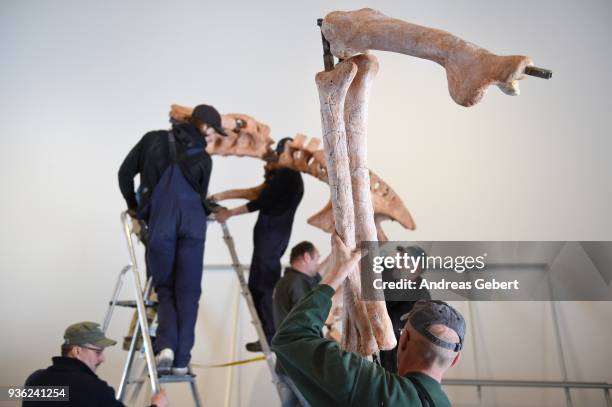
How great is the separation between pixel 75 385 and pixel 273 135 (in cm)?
300

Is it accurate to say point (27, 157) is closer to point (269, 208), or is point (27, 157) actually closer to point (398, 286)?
point (269, 208)

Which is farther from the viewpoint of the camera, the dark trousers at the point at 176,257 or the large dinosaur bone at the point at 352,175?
the dark trousers at the point at 176,257

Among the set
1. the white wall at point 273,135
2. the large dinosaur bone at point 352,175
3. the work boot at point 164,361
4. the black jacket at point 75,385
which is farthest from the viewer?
the white wall at point 273,135

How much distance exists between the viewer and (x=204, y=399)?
14.9 ft

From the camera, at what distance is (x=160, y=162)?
122 inches

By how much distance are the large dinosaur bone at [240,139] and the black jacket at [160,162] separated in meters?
0.34

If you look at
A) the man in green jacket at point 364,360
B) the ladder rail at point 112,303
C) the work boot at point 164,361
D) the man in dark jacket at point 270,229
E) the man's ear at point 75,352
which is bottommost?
the man in green jacket at point 364,360

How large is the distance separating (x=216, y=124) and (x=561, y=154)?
291 centimetres

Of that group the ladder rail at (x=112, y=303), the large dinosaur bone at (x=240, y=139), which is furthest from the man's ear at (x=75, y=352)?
the large dinosaur bone at (x=240, y=139)

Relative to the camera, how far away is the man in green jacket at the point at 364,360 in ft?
4.22

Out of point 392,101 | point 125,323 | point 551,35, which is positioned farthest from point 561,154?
point 125,323

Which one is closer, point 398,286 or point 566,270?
point 398,286

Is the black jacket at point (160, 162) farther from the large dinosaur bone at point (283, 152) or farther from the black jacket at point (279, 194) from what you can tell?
the black jacket at point (279, 194)

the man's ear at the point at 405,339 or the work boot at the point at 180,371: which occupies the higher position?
the work boot at the point at 180,371
